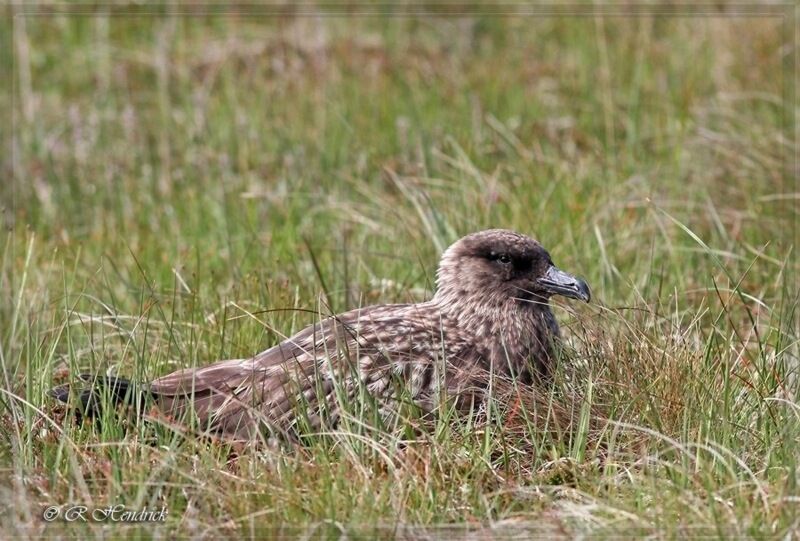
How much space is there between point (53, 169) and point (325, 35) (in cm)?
229

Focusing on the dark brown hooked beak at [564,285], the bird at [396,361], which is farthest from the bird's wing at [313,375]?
the dark brown hooked beak at [564,285]

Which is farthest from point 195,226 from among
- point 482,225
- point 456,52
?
point 456,52

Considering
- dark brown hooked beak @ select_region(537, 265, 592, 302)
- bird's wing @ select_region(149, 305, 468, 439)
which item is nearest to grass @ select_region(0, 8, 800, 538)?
dark brown hooked beak @ select_region(537, 265, 592, 302)

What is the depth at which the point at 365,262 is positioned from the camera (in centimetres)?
597

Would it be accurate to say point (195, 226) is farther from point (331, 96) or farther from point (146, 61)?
point (146, 61)

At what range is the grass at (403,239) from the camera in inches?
151

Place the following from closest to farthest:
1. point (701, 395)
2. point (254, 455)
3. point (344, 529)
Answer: point (344, 529), point (254, 455), point (701, 395)

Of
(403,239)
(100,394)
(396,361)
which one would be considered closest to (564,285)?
(396,361)

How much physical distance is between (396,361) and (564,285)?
0.69 m

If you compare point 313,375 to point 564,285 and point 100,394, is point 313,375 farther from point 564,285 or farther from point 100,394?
point 564,285

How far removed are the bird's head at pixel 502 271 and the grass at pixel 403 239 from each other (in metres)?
0.23

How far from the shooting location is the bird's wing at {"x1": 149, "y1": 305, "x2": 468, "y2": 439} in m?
4.44

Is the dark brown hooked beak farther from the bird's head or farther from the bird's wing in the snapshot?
the bird's wing

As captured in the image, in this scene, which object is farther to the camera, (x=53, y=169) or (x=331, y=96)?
(x=331, y=96)
